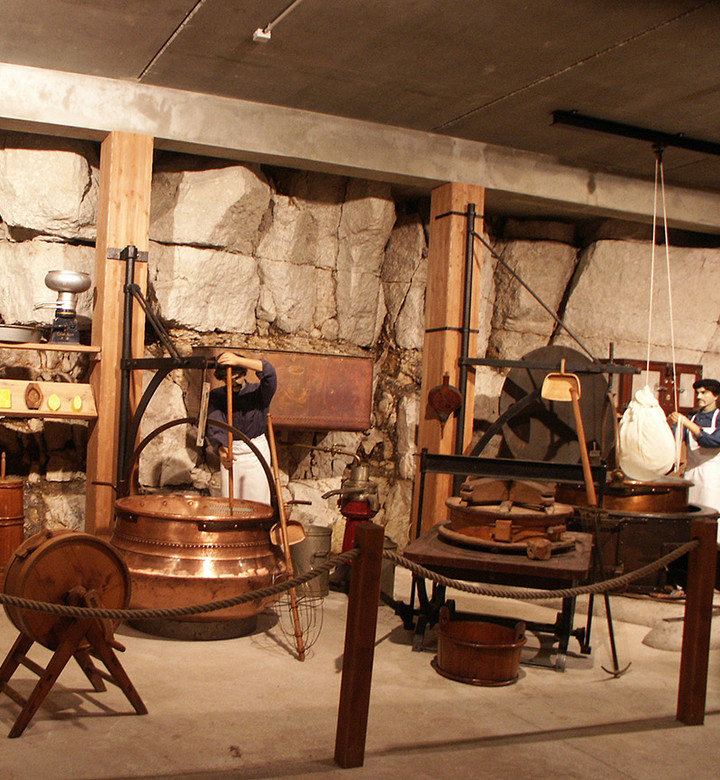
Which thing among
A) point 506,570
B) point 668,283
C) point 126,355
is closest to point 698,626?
point 506,570

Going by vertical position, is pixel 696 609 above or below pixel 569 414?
below

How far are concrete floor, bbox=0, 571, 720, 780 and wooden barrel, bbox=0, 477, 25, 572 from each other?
859 millimetres

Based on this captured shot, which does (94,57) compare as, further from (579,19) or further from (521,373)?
(521,373)

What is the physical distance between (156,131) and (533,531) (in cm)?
404

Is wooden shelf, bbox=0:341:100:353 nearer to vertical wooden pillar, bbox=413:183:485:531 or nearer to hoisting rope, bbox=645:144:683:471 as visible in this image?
vertical wooden pillar, bbox=413:183:485:531

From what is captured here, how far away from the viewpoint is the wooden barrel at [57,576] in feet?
11.6

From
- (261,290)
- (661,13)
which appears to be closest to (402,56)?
(661,13)

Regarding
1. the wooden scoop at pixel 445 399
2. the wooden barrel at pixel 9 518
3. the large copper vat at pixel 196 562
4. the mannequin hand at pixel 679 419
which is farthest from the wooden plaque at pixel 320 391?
the mannequin hand at pixel 679 419

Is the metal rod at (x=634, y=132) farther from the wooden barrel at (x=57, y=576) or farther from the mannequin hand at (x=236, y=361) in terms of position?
the wooden barrel at (x=57, y=576)

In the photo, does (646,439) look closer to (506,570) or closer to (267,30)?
(506,570)

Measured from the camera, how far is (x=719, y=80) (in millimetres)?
6070

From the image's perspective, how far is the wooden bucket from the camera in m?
4.64

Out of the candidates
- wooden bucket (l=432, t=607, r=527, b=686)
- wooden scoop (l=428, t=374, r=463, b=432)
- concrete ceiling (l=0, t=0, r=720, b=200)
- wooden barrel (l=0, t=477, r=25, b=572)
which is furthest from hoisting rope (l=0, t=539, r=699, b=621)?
wooden scoop (l=428, t=374, r=463, b=432)

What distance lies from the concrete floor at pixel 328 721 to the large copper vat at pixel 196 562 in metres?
0.17
